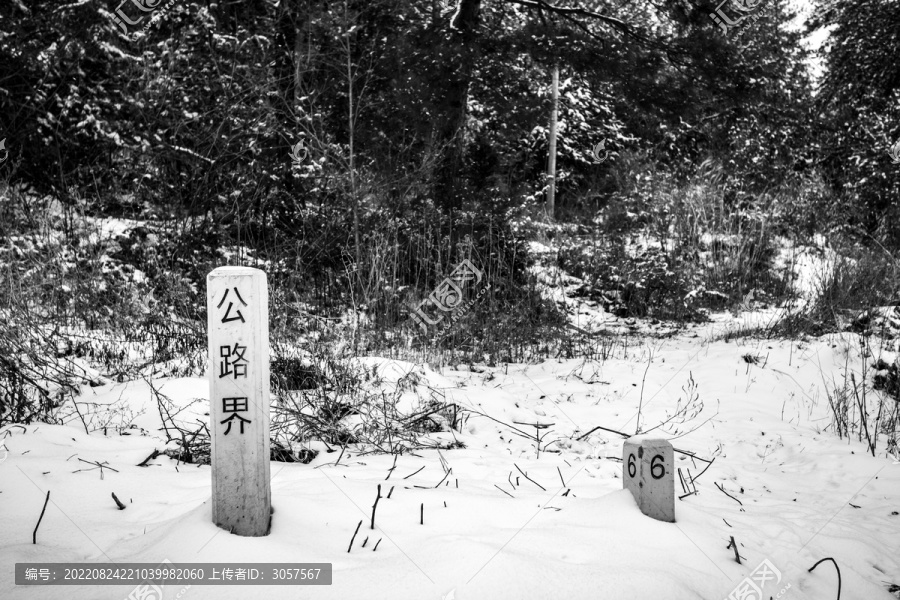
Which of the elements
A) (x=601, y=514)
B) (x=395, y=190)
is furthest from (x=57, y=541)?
(x=395, y=190)

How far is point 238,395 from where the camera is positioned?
6.06 feet

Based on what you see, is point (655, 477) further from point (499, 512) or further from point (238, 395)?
point (238, 395)

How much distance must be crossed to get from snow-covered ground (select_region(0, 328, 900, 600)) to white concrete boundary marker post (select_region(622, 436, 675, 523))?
6 centimetres

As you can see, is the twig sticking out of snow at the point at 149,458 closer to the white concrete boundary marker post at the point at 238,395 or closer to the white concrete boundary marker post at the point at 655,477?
the white concrete boundary marker post at the point at 238,395

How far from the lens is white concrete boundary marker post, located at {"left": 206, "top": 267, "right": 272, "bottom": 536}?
5.99 ft

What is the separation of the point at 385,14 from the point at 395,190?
2413 mm

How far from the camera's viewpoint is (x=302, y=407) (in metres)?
3.56

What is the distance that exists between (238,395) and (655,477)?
1596mm

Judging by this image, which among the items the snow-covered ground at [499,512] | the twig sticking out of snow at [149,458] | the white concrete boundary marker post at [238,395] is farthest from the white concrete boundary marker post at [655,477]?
the twig sticking out of snow at [149,458]

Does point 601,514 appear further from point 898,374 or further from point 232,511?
point 898,374

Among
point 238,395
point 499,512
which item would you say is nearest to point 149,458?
point 238,395

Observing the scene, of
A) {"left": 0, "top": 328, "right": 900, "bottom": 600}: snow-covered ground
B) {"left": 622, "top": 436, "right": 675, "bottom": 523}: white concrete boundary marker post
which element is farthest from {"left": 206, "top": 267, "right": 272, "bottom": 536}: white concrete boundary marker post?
{"left": 622, "top": 436, "right": 675, "bottom": 523}: white concrete boundary marker post

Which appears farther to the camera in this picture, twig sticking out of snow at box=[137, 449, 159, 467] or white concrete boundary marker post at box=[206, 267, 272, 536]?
twig sticking out of snow at box=[137, 449, 159, 467]

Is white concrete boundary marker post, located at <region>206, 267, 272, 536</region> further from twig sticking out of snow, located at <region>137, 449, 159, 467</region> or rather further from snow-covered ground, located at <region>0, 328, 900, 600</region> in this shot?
twig sticking out of snow, located at <region>137, 449, 159, 467</region>
